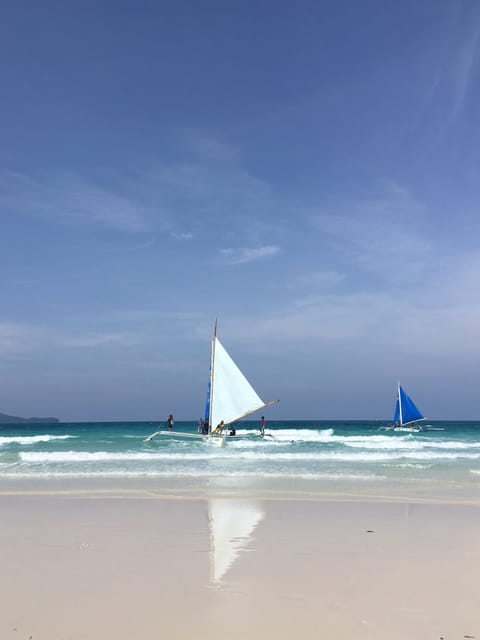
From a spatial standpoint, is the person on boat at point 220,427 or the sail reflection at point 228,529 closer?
the sail reflection at point 228,529

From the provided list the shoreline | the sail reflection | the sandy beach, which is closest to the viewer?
the sandy beach

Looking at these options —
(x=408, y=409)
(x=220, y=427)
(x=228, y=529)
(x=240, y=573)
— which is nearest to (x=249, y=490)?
(x=228, y=529)

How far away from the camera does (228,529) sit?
347 inches

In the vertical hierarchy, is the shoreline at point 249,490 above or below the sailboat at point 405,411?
below

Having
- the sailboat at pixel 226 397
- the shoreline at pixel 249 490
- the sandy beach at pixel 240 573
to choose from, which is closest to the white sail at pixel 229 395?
the sailboat at pixel 226 397

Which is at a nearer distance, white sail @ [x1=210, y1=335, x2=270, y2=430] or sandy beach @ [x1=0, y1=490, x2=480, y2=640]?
sandy beach @ [x1=0, y1=490, x2=480, y2=640]

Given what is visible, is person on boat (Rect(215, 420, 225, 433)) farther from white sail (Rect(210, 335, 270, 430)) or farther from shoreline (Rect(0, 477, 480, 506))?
shoreline (Rect(0, 477, 480, 506))

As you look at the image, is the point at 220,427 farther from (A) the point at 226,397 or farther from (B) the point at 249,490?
(B) the point at 249,490

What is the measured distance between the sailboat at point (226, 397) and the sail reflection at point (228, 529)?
70.0ft

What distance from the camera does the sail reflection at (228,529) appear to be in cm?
663

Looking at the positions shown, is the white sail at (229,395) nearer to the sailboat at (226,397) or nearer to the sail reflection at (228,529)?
the sailboat at (226,397)

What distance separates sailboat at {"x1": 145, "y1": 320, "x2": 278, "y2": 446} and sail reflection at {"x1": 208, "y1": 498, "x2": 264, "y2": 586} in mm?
21341

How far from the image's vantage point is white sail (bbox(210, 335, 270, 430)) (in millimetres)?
33562

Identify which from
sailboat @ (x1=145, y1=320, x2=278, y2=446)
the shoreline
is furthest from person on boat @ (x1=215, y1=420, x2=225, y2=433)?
the shoreline
